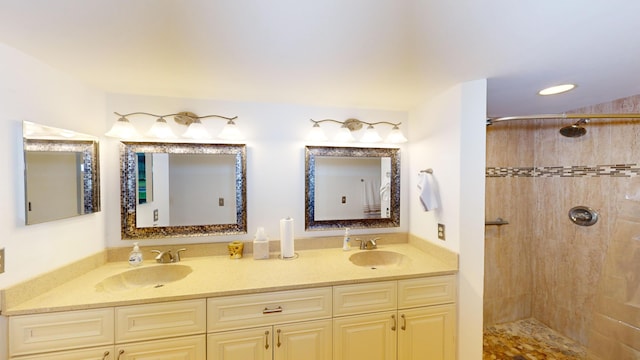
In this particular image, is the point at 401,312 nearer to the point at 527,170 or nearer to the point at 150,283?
the point at 150,283

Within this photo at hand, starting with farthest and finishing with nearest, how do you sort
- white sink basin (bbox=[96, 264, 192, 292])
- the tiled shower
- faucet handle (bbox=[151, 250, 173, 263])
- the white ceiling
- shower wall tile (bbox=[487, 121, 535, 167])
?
shower wall tile (bbox=[487, 121, 535, 167]) → the tiled shower → faucet handle (bbox=[151, 250, 173, 263]) → white sink basin (bbox=[96, 264, 192, 292]) → the white ceiling

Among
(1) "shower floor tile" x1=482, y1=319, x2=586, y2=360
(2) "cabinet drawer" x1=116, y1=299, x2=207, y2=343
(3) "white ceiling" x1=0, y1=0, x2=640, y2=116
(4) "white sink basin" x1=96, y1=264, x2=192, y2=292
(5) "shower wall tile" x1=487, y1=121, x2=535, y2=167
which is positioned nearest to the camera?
(3) "white ceiling" x1=0, y1=0, x2=640, y2=116

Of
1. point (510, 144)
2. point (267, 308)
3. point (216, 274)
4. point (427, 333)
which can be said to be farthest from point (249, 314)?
point (510, 144)

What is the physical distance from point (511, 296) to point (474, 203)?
1785mm

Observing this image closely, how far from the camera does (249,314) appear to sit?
1.43 m

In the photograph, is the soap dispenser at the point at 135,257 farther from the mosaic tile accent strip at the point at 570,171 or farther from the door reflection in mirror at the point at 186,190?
the mosaic tile accent strip at the point at 570,171

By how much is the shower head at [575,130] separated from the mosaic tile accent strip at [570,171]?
300mm

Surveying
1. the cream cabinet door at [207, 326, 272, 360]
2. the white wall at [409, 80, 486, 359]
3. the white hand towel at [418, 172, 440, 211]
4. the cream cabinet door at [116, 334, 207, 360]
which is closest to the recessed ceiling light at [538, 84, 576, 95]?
the white wall at [409, 80, 486, 359]

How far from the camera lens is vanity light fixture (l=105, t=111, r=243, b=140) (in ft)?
5.58

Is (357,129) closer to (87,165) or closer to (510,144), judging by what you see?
(510,144)

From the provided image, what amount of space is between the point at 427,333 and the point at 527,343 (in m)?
1.50

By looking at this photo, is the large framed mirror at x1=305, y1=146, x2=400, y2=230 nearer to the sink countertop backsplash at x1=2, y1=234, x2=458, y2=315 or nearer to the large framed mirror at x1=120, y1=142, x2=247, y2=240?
the sink countertop backsplash at x1=2, y1=234, x2=458, y2=315

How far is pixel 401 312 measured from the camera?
5.31 ft

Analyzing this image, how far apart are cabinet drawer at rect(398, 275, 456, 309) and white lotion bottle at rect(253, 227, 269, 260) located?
99cm
